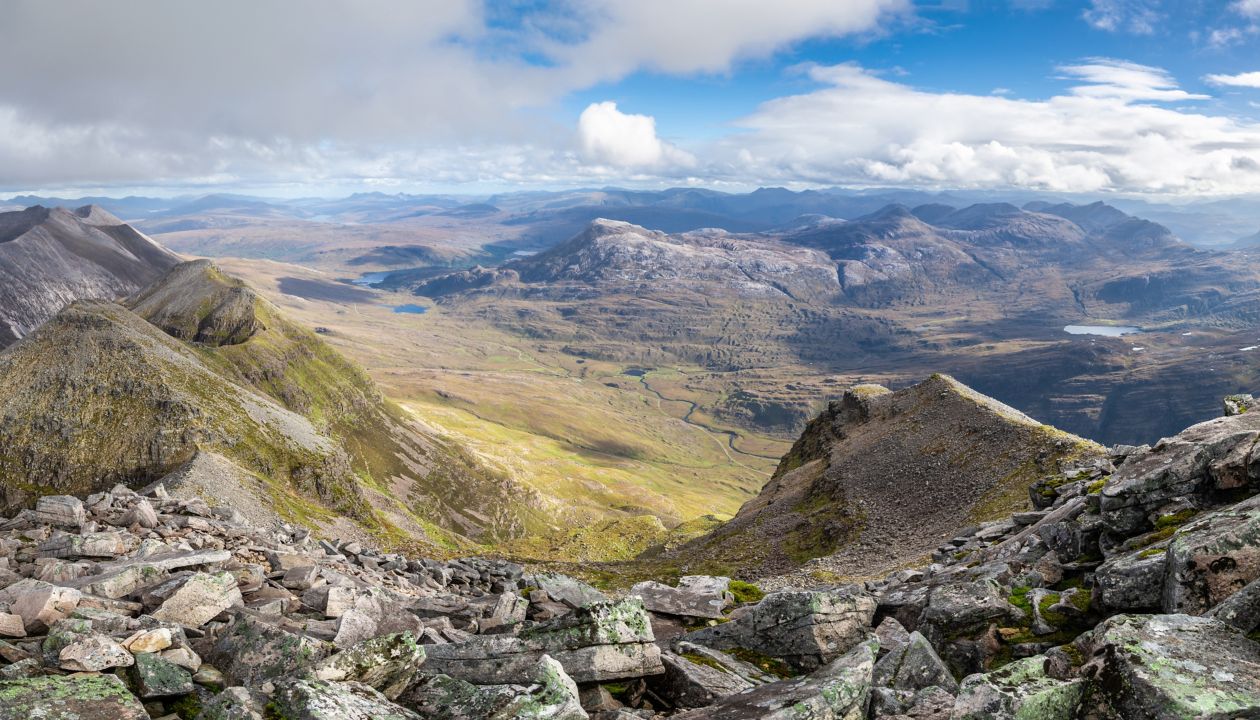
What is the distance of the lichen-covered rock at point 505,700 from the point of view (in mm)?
13625

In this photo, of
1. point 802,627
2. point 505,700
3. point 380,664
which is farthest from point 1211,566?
point 380,664

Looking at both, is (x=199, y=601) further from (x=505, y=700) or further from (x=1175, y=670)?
(x=1175, y=670)

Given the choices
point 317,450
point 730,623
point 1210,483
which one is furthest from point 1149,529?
point 317,450

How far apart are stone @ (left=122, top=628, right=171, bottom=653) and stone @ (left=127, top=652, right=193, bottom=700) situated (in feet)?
3.34

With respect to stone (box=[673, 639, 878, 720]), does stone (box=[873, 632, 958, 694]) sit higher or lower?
lower

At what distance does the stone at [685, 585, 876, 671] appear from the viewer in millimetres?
21328

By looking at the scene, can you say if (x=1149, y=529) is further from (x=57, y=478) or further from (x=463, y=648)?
(x=57, y=478)

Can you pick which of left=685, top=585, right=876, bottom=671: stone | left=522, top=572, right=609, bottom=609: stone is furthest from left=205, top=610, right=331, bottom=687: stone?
left=522, top=572, right=609, bottom=609: stone

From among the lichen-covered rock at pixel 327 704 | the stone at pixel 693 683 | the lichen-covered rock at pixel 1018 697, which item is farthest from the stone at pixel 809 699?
the lichen-covered rock at pixel 327 704

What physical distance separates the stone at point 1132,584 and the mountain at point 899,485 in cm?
4100

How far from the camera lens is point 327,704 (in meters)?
13.2

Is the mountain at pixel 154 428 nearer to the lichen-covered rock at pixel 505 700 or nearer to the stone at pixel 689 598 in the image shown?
the stone at pixel 689 598

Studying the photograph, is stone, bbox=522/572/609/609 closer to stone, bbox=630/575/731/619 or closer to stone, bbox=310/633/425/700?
stone, bbox=630/575/731/619

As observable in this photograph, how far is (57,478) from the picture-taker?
3856 inches
